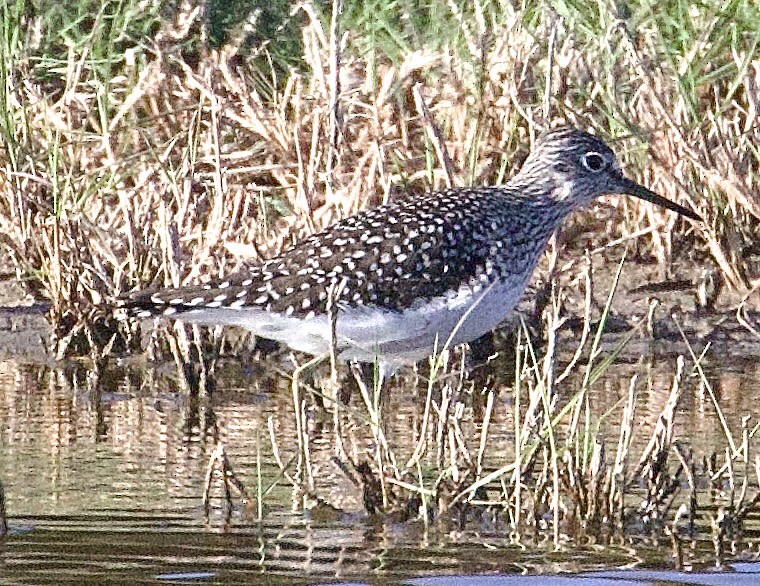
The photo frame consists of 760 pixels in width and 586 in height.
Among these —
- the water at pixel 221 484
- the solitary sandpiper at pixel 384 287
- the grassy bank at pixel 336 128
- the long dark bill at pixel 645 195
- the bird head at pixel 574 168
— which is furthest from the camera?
the grassy bank at pixel 336 128

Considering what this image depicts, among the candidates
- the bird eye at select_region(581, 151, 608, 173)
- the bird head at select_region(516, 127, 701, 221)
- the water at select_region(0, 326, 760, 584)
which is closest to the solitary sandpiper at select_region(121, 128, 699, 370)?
the water at select_region(0, 326, 760, 584)

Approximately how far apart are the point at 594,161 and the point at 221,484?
2.35 metres

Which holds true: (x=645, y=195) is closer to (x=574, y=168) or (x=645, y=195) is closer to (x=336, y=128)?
(x=574, y=168)

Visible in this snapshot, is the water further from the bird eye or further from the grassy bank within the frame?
the bird eye

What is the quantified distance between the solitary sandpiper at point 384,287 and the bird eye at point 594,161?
648 mm

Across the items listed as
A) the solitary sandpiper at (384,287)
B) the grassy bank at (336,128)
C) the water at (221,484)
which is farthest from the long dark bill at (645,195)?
the solitary sandpiper at (384,287)

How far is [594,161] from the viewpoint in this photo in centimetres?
726

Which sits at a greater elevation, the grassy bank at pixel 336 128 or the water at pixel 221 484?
the grassy bank at pixel 336 128

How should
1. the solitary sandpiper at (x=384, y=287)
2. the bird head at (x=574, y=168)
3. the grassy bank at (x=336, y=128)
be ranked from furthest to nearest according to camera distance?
the grassy bank at (x=336, y=128) < the bird head at (x=574, y=168) < the solitary sandpiper at (x=384, y=287)

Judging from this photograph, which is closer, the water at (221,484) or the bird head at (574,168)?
the water at (221,484)

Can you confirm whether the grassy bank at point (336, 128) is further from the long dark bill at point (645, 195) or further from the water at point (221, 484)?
the water at point (221, 484)

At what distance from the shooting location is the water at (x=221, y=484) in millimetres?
4781

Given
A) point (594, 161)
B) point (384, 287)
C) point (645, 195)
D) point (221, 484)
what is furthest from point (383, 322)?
point (645, 195)

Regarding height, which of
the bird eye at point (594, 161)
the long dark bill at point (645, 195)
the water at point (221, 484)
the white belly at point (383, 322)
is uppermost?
the bird eye at point (594, 161)
